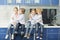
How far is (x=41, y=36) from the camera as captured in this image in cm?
650

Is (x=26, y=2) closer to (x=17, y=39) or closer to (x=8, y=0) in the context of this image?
(x=8, y=0)

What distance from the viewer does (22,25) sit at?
6.46 m

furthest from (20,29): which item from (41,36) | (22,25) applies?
(41,36)

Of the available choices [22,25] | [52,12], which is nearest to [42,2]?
[52,12]

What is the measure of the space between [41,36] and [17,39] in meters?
0.61

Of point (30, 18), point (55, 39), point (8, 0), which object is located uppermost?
point (8, 0)

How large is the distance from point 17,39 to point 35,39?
0.46 meters

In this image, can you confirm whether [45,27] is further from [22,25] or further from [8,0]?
[8,0]

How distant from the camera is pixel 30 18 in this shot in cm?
653

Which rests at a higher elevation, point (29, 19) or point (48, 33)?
point (29, 19)

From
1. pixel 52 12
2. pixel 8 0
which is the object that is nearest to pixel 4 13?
pixel 8 0

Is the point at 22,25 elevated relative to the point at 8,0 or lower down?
lower down

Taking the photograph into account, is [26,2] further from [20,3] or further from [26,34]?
[26,34]

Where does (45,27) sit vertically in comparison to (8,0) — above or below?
below
